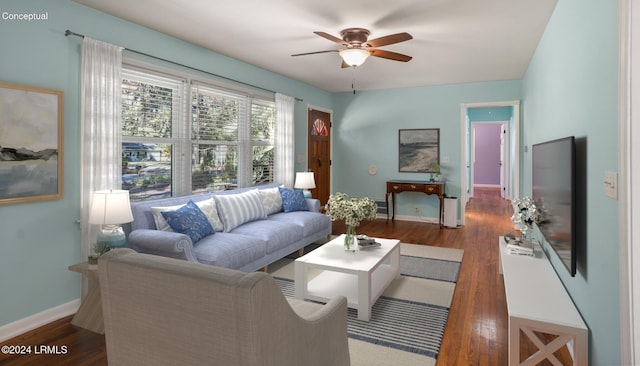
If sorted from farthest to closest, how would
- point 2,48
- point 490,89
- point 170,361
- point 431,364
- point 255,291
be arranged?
point 490,89
point 2,48
point 431,364
point 170,361
point 255,291

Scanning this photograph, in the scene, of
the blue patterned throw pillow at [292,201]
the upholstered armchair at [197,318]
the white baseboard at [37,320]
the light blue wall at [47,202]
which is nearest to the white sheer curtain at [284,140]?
the blue patterned throw pillow at [292,201]

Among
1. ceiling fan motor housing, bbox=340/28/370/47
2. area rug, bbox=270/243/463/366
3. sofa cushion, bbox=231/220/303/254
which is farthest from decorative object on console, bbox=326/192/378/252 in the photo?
ceiling fan motor housing, bbox=340/28/370/47

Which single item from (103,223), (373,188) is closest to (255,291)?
(103,223)

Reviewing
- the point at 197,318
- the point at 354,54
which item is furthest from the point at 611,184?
the point at 354,54

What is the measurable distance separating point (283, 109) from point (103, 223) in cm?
337

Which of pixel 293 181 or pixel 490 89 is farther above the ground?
pixel 490 89

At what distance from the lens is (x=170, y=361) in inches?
52.0

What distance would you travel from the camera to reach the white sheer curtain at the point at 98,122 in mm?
2980

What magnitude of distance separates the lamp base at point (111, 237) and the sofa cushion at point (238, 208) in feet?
3.71

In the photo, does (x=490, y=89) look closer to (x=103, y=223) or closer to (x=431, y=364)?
(x=431, y=364)

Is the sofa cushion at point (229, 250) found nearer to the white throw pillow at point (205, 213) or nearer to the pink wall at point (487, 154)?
the white throw pillow at point (205, 213)

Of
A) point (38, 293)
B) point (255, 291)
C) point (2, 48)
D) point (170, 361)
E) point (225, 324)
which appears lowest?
point (38, 293)

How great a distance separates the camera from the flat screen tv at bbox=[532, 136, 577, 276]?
2.05m

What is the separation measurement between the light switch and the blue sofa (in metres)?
2.56
